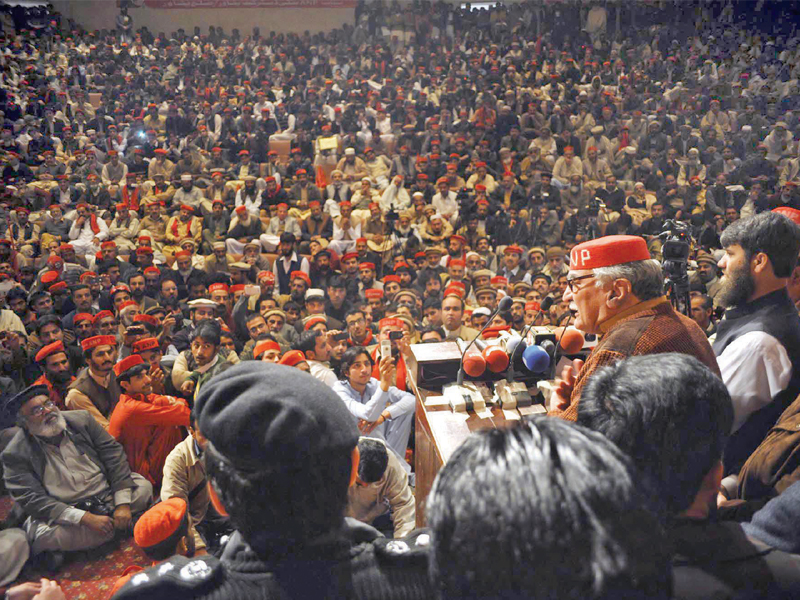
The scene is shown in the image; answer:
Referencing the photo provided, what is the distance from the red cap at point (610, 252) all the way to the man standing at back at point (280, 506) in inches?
45.8

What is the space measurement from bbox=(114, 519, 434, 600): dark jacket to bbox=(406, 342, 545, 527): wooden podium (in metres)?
0.75

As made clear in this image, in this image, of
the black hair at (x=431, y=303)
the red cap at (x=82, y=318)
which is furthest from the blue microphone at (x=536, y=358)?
the red cap at (x=82, y=318)

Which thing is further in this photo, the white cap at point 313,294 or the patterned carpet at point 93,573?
the white cap at point 313,294

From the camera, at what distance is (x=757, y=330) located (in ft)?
6.44

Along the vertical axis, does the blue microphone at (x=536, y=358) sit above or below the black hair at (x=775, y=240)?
below

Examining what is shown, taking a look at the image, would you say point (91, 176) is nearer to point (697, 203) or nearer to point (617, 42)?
point (697, 203)

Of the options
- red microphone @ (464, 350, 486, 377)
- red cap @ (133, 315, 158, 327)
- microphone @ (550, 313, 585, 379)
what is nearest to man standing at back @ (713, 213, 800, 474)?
microphone @ (550, 313, 585, 379)

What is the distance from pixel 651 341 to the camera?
5.74 ft

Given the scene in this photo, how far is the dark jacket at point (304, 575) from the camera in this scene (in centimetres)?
101

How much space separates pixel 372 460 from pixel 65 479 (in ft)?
5.38

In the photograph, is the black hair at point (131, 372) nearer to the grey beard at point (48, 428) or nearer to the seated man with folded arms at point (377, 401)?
the grey beard at point (48, 428)

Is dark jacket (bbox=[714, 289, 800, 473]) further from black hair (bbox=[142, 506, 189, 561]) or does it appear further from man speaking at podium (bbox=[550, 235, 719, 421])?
black hair (bbox=[142, 506, 189, 561])

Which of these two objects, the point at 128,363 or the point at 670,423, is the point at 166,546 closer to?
the point at 128,363

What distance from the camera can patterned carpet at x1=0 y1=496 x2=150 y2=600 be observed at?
307cm
